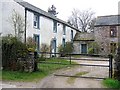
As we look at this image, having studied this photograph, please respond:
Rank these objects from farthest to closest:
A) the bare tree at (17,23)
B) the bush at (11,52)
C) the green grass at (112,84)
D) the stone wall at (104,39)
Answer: the stone wall at (104,39) → the bare tree at (17,23) → the bush at (11,52) → the green grass at (112,84)

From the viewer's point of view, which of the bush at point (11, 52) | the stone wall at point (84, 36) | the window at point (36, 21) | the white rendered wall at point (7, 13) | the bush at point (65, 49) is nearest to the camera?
the bush at point (11, 52)

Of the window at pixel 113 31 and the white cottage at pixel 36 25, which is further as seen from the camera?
the window at pixel 113 31

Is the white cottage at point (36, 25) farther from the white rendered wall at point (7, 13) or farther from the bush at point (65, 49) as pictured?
the bush at point (65, 49)

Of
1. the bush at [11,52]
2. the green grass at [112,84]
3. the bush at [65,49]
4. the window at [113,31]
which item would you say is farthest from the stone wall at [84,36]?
the green grass at [112,84]

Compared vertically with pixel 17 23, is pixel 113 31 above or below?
above

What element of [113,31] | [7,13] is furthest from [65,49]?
[7,13]

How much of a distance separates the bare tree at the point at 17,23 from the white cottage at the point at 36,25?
0.32 m

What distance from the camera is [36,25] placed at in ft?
83.4

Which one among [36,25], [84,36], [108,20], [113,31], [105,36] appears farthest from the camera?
[84,36]

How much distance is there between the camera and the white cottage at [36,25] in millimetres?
21547

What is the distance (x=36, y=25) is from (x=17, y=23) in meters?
4.05

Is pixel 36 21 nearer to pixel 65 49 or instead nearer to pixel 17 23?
pixel 17 23

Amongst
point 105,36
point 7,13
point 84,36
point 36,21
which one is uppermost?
point 7,13

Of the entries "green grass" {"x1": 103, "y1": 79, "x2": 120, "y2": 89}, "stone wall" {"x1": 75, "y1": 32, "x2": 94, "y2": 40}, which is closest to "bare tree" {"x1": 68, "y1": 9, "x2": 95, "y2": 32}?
"stone wall" {"x1": 75, "y1": 32, "x2": 94, "y2": 40}
